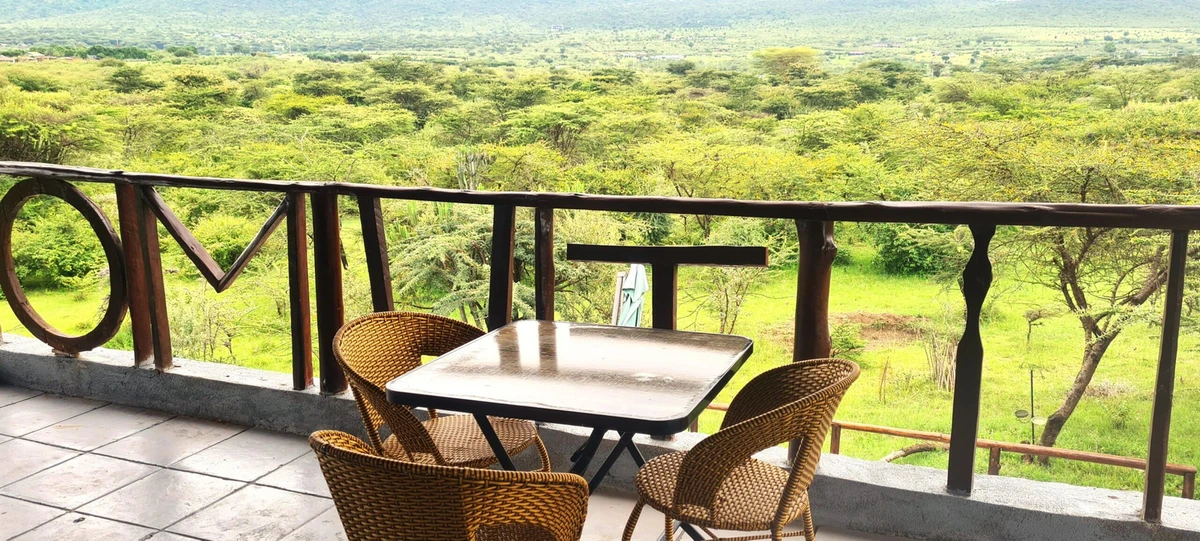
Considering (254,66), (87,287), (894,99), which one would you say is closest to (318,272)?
(87,287)

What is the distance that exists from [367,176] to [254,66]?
9632 millimetres

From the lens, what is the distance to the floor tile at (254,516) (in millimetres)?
2588

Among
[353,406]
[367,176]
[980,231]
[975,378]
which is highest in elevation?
[980,231]

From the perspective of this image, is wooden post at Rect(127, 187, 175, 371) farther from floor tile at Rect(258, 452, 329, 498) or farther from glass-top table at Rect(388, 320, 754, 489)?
glass-top table at Rect(388, 320, 754, 489)

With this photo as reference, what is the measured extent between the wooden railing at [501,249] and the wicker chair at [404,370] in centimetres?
38

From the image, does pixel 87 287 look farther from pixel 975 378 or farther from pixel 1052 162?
pixel 975 378

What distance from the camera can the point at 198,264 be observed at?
130 inches

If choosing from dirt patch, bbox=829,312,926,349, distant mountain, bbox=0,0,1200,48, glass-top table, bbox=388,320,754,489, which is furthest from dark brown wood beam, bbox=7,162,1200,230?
distant mountain, bbox=0,0,1200,48

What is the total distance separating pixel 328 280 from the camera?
3174 millimetres

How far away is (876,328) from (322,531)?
15.0 metres

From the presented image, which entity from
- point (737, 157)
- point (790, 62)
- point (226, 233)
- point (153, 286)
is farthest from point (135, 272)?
point (790, 62)

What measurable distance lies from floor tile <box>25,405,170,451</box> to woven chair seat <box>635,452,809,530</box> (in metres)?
2.04

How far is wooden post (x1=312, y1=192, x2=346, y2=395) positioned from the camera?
3.11 metres

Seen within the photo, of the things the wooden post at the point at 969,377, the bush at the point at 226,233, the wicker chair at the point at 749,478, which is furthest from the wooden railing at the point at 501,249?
the bush at the point at 226,233
